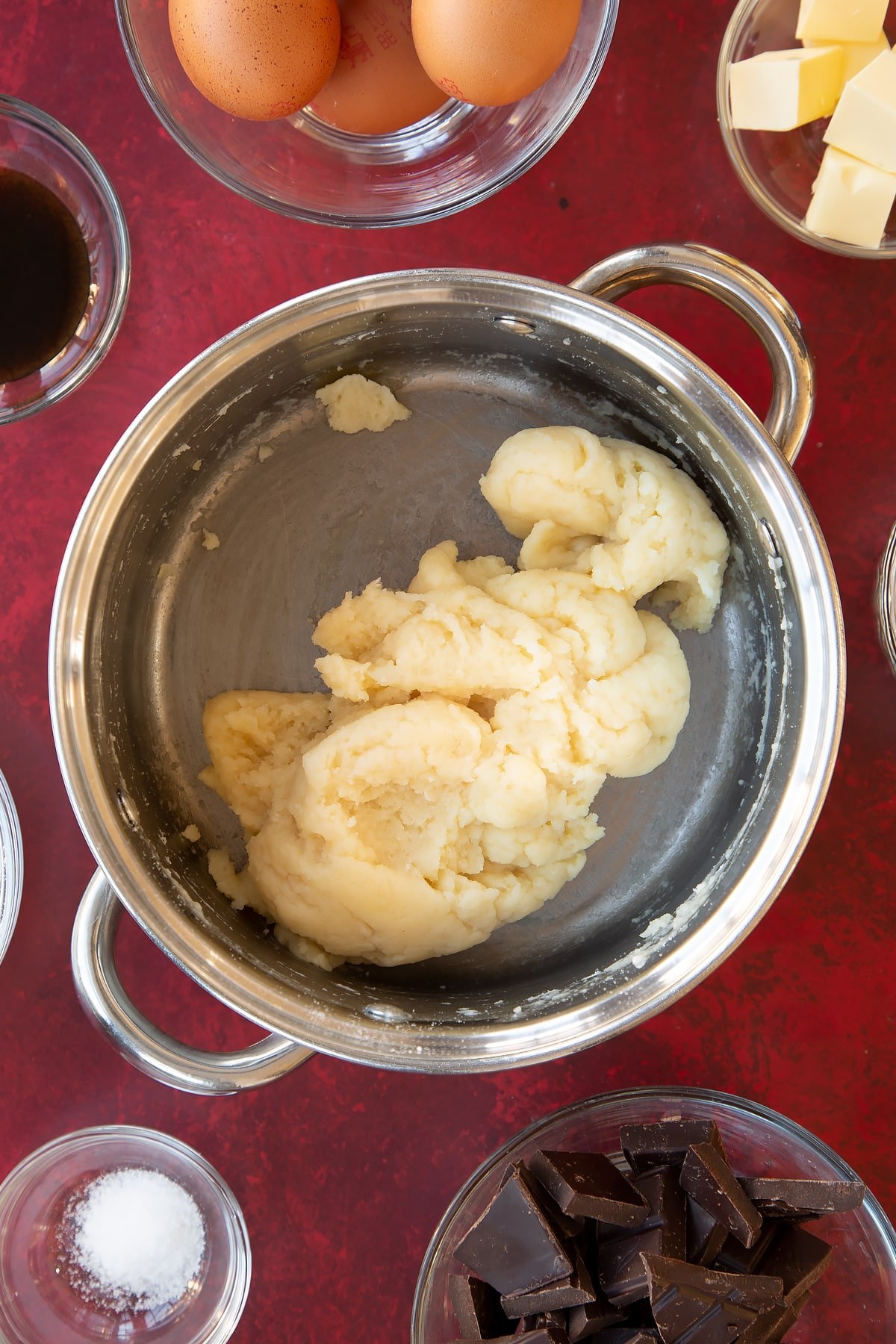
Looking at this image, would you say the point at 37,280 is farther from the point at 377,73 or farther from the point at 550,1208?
the point at 550,1208

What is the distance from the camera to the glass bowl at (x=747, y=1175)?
1.29 metres

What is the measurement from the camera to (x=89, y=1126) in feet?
4.58

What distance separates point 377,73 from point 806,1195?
1381 mm

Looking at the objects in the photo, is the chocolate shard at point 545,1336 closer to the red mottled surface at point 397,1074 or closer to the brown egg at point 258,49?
the red mottled surface at point 397,1074

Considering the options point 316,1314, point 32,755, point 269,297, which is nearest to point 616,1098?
point 316,1314

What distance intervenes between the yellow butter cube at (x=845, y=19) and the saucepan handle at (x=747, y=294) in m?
0.36

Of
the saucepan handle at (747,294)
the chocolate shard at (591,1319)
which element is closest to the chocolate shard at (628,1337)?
the chocolate shard at (591,1319)

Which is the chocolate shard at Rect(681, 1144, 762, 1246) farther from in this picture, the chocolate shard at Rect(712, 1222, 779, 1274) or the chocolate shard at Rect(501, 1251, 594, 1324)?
the chocolate shard at Rect(501, 1251, 594, 1324)

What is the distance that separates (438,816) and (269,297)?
73 cm

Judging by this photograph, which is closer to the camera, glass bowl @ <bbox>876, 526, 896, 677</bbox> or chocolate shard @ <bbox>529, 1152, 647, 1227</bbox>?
chocolate shard @ <bbox>529, 1152, 647, 1227</bbox>

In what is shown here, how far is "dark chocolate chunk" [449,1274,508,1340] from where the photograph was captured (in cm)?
119

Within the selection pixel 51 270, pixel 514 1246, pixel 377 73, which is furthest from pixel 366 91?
pixel 514 1246

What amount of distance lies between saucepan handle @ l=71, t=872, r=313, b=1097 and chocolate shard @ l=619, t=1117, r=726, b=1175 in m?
0.40

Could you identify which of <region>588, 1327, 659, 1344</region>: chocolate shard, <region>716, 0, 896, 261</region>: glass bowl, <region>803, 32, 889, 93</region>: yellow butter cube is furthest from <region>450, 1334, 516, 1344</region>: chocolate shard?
<region>803, 32, 889, 93</region>: yellow butter cube
